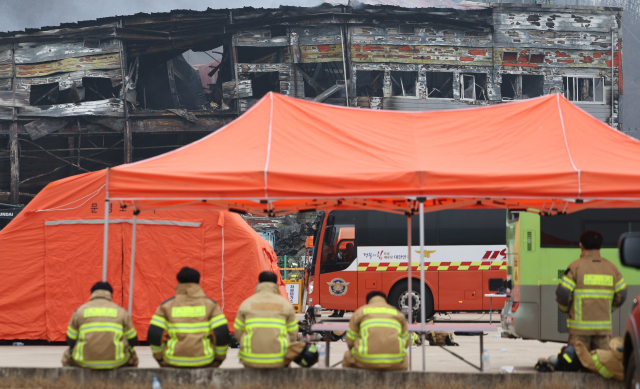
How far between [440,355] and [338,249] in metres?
6.12

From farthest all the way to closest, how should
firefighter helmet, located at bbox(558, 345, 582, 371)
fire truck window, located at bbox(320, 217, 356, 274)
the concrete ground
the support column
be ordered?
the support column, fire truck window, located at bbox(320, 217, 356, 274), the concrete ground, firefighter helmet, located at bbox(558, 345, 582, 371)

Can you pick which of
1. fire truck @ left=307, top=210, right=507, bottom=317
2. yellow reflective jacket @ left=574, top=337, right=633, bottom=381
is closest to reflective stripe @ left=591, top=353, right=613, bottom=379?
yellow reflective jacket @ left=574, top=337, right=633, bottom=381

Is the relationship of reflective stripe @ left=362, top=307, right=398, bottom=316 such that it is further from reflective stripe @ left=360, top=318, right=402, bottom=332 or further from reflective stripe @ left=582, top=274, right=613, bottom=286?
reflective stripe @ left=582, top=274, right=613, bottom=286

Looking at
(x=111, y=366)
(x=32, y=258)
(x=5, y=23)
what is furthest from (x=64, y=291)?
(x=5, y=23)

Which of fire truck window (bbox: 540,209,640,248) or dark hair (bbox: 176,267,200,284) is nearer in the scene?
dark hair (bbox: 176,267,200,284)

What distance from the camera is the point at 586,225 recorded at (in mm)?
10406

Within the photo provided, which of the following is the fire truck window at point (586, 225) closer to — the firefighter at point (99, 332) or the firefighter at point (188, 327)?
the firefighter at point (188, 327)

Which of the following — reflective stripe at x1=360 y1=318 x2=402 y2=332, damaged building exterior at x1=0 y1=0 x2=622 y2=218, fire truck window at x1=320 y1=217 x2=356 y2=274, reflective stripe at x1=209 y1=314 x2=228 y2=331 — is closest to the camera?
reflective stripe at x1=360 y1=318 x2=402 y2=332

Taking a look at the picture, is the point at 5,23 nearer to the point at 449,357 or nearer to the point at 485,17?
the point at 485,17

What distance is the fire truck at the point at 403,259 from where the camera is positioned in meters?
16.7

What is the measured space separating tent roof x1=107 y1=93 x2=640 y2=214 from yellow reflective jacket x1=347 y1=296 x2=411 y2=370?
1252mm

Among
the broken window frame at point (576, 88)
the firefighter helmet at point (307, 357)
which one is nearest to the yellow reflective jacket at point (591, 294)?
the firefighter helmet at point (307, 357)

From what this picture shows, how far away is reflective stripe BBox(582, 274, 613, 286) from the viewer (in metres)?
7.33

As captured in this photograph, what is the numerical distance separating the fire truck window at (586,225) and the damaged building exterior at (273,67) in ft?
61.8
